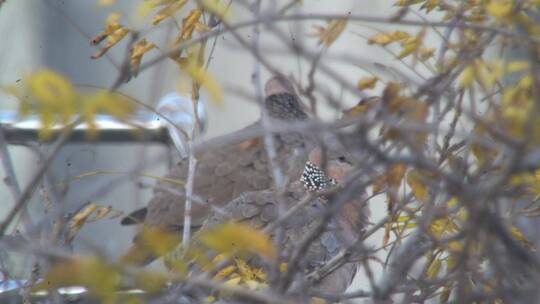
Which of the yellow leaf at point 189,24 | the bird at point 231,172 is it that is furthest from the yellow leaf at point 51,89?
the bird at point 231,172

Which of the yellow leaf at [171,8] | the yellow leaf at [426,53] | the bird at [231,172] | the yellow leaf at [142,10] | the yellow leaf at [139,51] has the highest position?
the bird at [231,172]

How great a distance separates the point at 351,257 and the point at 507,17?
673 mm

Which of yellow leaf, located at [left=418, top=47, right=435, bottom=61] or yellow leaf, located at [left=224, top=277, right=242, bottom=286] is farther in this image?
yellow leaf, located at [left=418, top=47, right=435, bottom=61]

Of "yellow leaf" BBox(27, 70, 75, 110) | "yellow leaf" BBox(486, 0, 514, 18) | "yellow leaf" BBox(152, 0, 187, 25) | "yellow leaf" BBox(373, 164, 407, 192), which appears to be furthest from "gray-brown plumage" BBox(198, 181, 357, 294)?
"yellow leaf" BBox(27, 70, 75, 110)

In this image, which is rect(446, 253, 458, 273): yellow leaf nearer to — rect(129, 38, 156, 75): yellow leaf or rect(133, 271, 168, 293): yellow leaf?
rect(133, 271, 168, 293): yellow leaf

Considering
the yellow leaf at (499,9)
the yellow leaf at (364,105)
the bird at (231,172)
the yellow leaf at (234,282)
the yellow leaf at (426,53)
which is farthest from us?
the bird at (231,172)

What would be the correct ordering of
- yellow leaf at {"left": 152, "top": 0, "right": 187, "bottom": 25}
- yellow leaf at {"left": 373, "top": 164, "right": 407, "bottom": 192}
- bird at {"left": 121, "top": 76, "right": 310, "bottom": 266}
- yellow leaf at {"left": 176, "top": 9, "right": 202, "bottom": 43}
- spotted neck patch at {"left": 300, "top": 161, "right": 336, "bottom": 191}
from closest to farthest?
yellow leaf at {"left": 373, "top": 164, "right": 407, "bottom": 192}
yellow leaf at {"left": 152, "top": 0, "right": 187, "bottom": 25}
yellow leaf at {"left": 176, "top": 9, "right": 202, "bottom": 43}
spotted neck patch at {"left": 300, "top": 161, "right": 336, "bottom": 191}
bird at {"left": 121, "top": 76, "right": 310, "bottom": 266}

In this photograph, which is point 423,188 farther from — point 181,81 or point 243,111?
point 243,111

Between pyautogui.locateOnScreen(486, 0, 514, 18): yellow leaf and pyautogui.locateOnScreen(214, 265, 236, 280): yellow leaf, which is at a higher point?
pyautogui.locateOnScreen(486, 0, 514, 18): yellow leaf

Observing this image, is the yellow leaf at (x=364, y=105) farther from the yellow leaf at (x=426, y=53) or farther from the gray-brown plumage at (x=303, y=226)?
the gray-brown plumage at (x=303, y=226)

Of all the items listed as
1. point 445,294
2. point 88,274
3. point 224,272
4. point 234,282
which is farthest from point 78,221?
point 88,274

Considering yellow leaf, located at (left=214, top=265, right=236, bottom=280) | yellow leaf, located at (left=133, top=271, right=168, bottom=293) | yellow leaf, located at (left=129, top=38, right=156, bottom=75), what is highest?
yellow leaf, located at (left=129, top=38, right=156, bottom=75)

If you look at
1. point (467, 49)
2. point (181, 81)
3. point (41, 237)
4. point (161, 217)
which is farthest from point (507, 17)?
point (161, 217)

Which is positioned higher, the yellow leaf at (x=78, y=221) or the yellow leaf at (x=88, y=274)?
the yellow leaf at (x=78, y=221)
